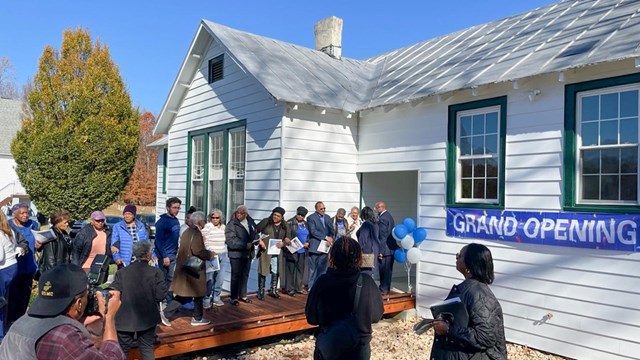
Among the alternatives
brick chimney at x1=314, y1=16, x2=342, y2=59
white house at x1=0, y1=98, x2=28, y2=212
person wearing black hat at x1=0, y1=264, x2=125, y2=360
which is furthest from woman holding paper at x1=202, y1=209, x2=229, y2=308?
white house at x1=0, y1=98, x2=28, y2=212

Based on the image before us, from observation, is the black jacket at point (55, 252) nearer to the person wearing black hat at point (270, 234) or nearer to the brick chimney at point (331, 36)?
the person wearing black hat at point (270, 234)

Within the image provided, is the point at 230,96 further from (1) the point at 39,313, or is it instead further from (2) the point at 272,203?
(1) the point at 39,313

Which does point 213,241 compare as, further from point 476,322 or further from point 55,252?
point 476,322

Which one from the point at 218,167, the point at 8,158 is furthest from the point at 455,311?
the point at 8,158

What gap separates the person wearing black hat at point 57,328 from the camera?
85.4 inches

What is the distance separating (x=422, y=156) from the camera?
8781mm

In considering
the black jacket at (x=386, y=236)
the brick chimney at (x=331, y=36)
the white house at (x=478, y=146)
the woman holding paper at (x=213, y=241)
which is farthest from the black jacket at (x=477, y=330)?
the brick chimney at (x=331, y=36)

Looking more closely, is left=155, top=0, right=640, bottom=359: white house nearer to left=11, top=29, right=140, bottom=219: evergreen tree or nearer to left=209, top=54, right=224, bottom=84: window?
left=209, top=54, right=224, bottom=84: window

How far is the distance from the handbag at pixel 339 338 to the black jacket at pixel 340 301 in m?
0.03

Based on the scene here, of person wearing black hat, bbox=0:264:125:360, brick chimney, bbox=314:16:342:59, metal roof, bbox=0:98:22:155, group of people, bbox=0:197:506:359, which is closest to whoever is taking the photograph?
person wearing black hat, bbox=0:264:125:360

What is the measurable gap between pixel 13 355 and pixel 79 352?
305 millimetres

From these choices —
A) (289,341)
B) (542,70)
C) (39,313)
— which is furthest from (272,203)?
(39,313)

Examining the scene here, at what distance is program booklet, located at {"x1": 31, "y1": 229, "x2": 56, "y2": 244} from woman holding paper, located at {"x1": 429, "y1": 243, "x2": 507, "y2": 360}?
571 cm

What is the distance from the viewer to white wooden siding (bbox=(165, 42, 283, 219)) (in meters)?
9.56
